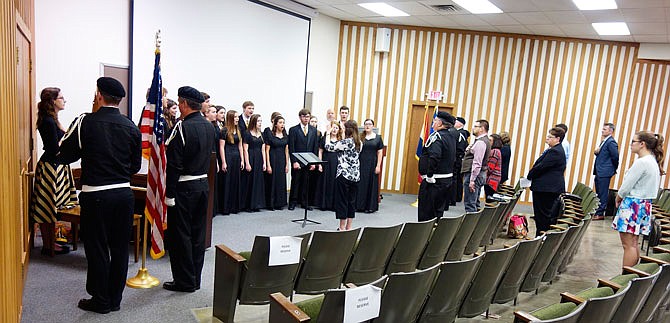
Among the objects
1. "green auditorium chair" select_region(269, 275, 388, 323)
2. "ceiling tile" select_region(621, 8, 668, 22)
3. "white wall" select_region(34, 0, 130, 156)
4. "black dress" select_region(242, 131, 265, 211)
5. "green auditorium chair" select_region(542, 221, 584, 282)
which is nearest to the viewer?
"green auditorium chair" select_region(269, 275, 388, 323)

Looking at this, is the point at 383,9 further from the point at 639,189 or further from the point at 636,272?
the point at 636,272

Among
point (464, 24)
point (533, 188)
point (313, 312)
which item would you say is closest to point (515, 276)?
point (313, 312)

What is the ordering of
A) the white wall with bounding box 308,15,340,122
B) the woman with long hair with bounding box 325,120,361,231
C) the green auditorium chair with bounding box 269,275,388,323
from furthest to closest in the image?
the white wall with bounding box 308,15,340,122, the woman with long hair with bounding box 325,120,361,231, the green auditorium chair with bounding box 269,275,388,323

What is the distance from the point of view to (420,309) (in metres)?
2.69

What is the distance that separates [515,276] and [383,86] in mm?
6669

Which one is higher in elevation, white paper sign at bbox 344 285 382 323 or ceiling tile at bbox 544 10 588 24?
ceiling tile at bbox 544 10 588 24

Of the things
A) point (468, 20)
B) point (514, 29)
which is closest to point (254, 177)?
point (468, 20)

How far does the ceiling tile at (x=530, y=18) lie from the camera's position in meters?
7.32

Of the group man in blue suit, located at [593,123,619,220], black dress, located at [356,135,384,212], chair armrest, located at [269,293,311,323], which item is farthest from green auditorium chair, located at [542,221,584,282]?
man in blue suit, located at [593,123,619,220]

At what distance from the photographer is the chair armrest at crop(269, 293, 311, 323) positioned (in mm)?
2064

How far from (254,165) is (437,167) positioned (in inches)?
114

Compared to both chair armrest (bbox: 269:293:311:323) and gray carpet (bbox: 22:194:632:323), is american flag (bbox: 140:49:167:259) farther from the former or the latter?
chair armrest (bbox: 269:293:311:323)

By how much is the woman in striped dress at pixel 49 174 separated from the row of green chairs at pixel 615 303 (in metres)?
3.78

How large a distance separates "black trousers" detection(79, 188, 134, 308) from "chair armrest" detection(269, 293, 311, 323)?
1511 mm
